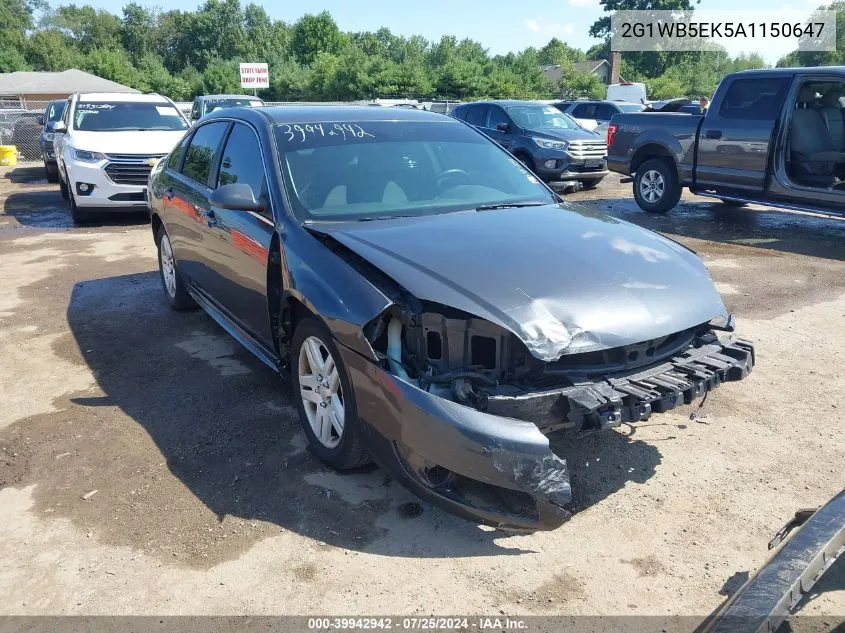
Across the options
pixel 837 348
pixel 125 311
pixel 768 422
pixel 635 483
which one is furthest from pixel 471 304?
pixel 125 311

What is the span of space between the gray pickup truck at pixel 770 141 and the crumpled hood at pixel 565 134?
318cm

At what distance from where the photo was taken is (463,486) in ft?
9.80

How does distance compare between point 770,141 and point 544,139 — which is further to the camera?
point 544,139

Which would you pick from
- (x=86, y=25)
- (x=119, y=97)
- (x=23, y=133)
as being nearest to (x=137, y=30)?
(x=86, y=25)

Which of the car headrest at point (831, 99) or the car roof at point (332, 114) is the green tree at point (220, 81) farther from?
the car roof at point (332, 114)

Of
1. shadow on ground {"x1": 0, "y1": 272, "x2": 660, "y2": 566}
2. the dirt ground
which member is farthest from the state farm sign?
shadow on ground {"x1": 0, "y1": 272, "x2": 660, "y2": 566}

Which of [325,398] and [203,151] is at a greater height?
[203,151]

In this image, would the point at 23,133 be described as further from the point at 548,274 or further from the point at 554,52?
the point at 554,52

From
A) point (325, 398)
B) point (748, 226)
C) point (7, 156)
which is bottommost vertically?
point (748, 226)

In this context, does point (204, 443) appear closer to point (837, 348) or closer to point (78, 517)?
point (78, 517)

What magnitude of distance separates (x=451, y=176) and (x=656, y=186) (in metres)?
7.46

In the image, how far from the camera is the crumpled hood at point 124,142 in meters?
10.7

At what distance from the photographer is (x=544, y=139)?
13.3 m

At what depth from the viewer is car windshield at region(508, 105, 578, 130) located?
1397 cm
